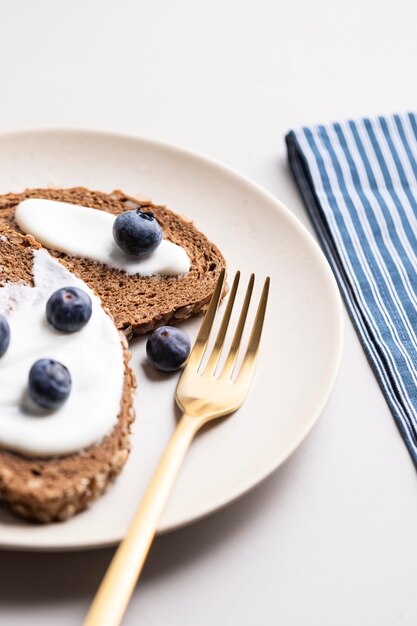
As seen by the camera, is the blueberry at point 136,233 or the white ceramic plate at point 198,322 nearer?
the white ceramic plate at point 198,322

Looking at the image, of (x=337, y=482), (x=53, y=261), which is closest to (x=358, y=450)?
(x=337, y=482)

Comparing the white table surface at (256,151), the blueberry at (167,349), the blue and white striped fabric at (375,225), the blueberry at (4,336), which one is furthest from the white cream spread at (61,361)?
the blue and white striped fabric at (375,225)

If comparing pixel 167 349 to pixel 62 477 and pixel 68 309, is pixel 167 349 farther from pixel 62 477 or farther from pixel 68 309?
pixel 62 477

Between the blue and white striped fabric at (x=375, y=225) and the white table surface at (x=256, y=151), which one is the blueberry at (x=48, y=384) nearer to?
the white table surface at (x=256, y=151)

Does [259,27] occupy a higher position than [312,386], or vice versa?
[259,27]

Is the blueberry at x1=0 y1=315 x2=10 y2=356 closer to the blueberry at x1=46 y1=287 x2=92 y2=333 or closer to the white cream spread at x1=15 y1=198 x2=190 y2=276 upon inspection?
the blueberry at x1=46 y1=287 x2=92 y2=333

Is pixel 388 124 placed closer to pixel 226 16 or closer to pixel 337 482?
pixel 226 16
